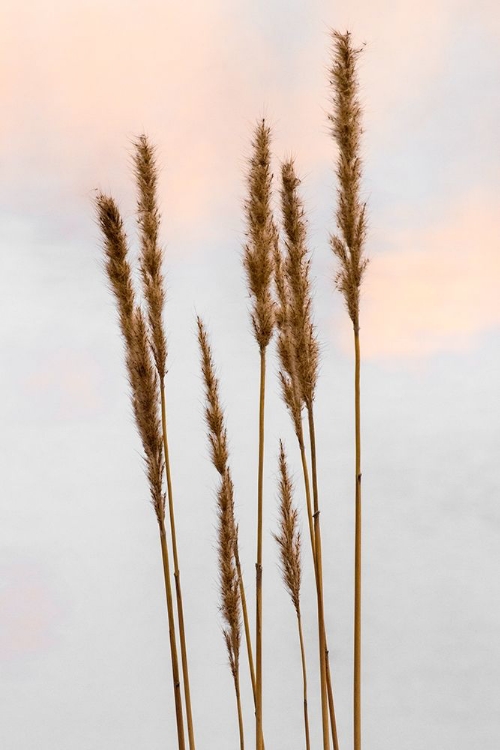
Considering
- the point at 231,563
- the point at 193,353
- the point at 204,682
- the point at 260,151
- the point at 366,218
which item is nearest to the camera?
the point at 366,218

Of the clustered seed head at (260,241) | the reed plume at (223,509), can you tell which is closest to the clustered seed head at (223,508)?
the reed plume at (223,509)

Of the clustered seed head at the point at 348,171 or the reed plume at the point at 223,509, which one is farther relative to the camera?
the reed plume at the point at 223,509

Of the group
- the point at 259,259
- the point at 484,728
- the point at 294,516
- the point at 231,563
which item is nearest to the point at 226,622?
the point at 231,563

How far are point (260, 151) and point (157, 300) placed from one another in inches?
20.6

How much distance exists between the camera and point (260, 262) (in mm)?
2246

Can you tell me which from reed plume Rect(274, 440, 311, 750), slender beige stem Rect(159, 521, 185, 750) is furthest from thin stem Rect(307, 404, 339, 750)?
slender beige stem Rect(159, 521, 185, 750)

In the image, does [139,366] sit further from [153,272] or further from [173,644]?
[173,644]

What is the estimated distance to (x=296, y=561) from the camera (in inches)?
100.0

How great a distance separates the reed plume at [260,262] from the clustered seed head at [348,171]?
211 mm

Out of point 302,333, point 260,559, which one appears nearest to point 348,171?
point 302,333

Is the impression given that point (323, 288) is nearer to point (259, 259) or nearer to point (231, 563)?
point (259, 259)

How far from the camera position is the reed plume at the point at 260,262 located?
2244 mm

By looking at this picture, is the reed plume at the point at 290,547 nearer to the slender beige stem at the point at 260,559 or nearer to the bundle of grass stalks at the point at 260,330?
the bundle of grass stalks at the point at 260,330

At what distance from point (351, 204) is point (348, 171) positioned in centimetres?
9
